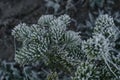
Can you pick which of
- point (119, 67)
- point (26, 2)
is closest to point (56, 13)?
point (26, 2)

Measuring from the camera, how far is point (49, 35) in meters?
1.61

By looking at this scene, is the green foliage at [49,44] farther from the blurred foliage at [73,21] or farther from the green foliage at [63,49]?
the blurred foliage at [73,21]

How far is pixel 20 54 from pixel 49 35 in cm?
16

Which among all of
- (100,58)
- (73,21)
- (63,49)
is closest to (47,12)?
(73,21)

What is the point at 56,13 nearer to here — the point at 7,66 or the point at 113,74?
the point at 7,66

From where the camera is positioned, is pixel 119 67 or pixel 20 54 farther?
pixel 20 54

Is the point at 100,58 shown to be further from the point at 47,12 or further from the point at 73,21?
the point at 47,12

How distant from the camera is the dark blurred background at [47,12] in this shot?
316 cm

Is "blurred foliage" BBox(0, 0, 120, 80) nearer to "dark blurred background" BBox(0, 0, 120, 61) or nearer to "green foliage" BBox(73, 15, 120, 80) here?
"dark blurred background" BBox(0, 0, 120, 61)

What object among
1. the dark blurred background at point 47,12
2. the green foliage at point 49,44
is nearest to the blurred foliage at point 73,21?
the dark blurred background at point 47,12

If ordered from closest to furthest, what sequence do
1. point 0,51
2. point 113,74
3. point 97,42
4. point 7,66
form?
point 97,42 → point 113,74 → point 7,66 → point 0,51

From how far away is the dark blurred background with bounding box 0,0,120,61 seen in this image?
316 centimetres

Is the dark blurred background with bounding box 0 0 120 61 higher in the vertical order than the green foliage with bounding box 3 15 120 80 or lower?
higher

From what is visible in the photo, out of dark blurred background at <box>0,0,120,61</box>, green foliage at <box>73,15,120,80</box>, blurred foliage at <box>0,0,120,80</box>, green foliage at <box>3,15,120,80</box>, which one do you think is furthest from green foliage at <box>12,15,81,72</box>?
dark blurred background at <box>0,0,120,61</box>
